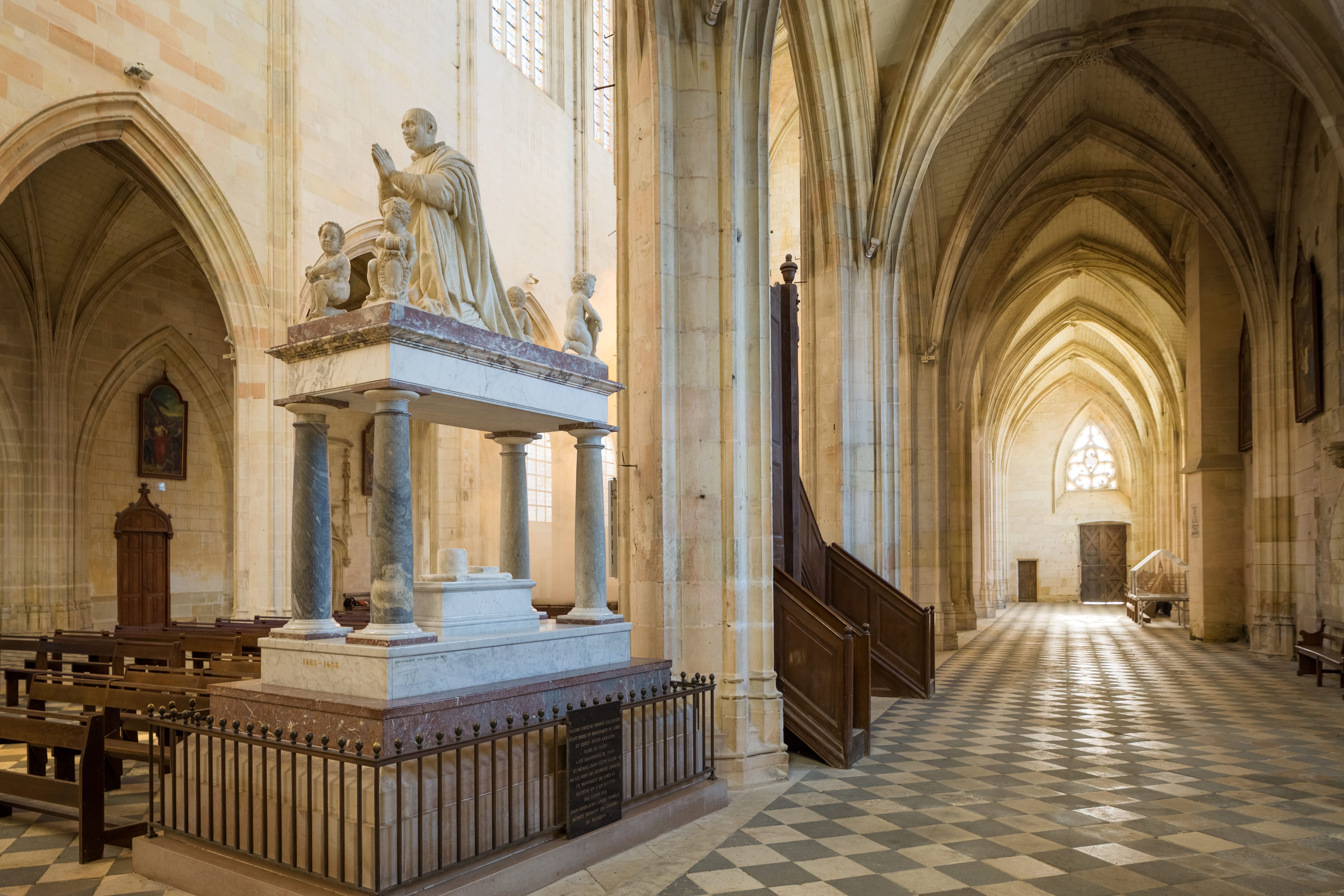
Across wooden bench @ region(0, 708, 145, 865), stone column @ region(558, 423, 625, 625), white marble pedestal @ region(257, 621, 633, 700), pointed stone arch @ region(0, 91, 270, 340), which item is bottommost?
wooden bench @ region(0, 708, 145, 865)

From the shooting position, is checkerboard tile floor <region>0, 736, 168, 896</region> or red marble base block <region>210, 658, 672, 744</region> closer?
red marble base block <region>210, 658, 672, 744</region>

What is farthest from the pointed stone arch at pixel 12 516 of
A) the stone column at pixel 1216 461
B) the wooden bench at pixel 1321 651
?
the stone column at pixel 1216 461

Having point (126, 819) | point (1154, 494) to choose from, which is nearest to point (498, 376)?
point (126, 819)

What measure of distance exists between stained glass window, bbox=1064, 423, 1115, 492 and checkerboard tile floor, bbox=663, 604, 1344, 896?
92.3ft

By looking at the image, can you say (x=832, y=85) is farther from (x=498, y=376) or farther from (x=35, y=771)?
(x=35, y=771)

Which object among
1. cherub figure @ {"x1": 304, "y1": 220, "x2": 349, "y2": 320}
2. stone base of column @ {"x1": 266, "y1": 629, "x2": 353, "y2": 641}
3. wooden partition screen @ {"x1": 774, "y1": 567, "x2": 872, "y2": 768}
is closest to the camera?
stone base of column @ {"x1": 266, "y1": 629, "x2": 353, "y2": 641}

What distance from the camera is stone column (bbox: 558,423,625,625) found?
257 inches

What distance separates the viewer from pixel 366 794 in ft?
13.7

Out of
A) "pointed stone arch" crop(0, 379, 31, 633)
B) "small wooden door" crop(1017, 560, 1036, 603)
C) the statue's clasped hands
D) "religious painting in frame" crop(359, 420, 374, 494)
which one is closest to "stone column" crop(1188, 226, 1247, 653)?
"religious painting in frame" crop(359, 420, 374, 494)

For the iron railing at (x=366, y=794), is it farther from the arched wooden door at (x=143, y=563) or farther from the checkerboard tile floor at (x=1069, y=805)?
the arched wooden door at (x=143, y=563)

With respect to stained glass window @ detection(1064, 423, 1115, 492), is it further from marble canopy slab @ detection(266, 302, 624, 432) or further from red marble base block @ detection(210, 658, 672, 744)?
red marble base block @ detection(210, 658, 672, 744)

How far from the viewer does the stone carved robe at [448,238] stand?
18.0 ft

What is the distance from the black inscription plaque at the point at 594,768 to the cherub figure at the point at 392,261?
2.47 metres

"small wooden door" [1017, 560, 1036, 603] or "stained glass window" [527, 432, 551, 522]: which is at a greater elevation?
"stained glass window" [527, 432, 551, 522]
